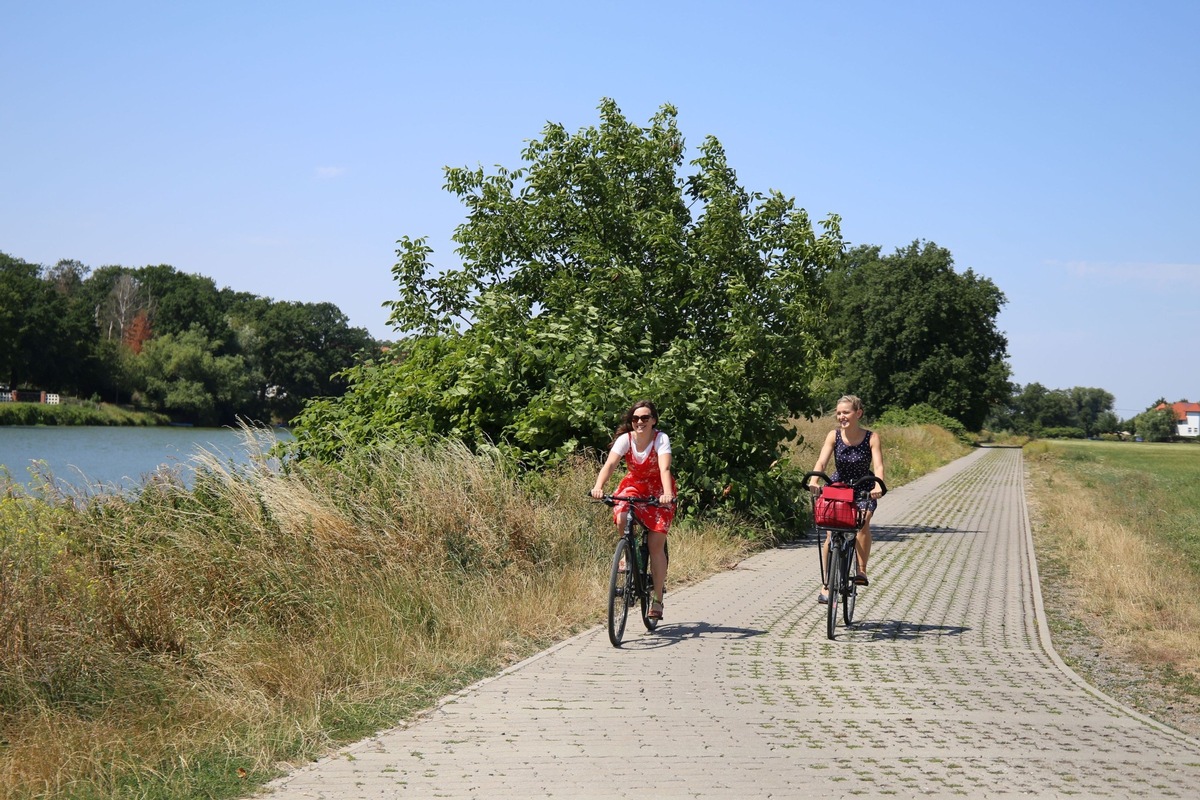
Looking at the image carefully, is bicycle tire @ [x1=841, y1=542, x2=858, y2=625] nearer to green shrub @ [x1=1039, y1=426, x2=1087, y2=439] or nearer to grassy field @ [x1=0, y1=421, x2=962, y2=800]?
grassy field @ [x1=0, y1=421, x2=962, y2=800]

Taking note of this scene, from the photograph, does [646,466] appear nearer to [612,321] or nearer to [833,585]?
[833,585]

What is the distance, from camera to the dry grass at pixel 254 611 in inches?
242

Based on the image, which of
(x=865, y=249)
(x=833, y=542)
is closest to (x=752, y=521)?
(x=833, y=542)

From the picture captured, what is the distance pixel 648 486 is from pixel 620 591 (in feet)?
3.10

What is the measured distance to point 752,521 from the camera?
1723 centimetres

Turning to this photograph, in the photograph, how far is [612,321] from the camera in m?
16.9

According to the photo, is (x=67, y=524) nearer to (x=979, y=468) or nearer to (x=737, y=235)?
(x=737, y=235)

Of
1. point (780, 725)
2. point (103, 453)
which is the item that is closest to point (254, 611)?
point (780, 725)

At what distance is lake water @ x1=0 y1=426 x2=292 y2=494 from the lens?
10398 millimetres

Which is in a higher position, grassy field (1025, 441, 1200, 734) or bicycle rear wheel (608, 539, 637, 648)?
bicycle rear wheel (608, 539, 637, 648)

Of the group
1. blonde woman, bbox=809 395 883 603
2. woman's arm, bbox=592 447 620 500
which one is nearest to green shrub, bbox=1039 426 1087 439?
blonde woman, bbox=809 395 883 603

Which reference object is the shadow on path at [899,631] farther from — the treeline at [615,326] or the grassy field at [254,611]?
the treeline at [615,326]

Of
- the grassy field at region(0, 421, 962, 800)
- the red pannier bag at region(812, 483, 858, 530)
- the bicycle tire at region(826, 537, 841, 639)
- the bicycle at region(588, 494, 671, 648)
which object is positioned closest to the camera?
the grassy field at region(0, 421, 962, 800)

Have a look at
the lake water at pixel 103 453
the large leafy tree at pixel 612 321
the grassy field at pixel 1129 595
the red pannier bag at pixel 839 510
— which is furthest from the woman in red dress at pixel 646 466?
the large leafy tree at pixel 612 321
